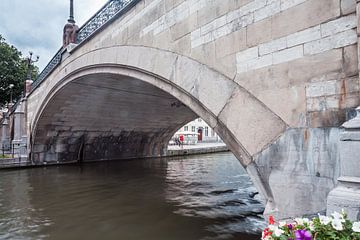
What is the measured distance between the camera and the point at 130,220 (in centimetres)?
587

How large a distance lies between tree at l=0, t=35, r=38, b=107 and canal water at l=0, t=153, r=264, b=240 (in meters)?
18.6

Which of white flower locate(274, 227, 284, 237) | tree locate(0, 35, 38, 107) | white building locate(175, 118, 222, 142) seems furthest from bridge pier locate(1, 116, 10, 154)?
white flower locate(274, 227, 284, 237)

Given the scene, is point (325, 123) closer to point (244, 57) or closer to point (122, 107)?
point (244, 57)

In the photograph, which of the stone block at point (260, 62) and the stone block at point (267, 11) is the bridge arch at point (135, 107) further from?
the stone block at point (267, 11)

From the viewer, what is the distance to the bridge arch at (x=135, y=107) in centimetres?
337

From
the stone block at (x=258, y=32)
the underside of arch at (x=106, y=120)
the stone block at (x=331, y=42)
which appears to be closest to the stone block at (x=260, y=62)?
the stone block at (x=258, y=32)

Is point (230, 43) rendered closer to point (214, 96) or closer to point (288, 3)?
point (214, 96)

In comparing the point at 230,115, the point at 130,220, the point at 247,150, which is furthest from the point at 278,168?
the point at 130,220

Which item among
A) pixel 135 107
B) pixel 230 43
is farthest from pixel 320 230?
pixel 135 107

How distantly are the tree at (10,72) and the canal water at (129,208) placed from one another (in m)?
18.6

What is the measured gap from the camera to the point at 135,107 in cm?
1366

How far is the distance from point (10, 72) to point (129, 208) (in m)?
25.2

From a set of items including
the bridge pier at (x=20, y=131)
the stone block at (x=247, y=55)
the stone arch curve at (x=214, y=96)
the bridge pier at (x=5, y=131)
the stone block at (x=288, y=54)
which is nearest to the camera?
the stone block at (x=288, y=54)

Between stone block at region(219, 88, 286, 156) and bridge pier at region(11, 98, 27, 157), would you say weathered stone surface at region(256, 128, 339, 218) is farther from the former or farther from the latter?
bridge pier at region(11, 98, 27, 157)
